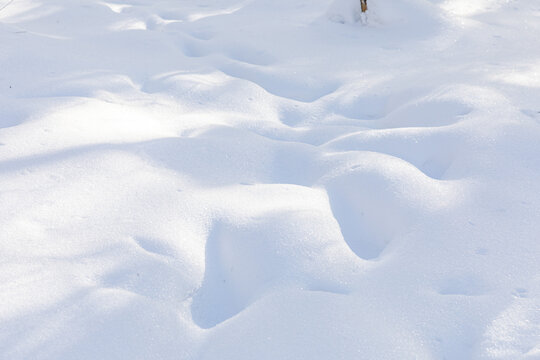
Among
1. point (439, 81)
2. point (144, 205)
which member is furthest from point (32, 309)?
point (439, 81)

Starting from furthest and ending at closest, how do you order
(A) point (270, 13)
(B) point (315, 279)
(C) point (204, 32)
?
(A) point (270, 13)
(C) point (204, 32)
(B) point (315, 279)

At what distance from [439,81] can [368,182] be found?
1.04m

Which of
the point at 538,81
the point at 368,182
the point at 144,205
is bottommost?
the point at 538,81

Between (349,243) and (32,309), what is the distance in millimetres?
948

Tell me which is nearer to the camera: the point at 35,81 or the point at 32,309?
the point at 32,309

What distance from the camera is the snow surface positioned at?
53.9 inches

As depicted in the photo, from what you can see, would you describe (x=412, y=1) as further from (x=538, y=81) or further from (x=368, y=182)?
(x=368, y=182)

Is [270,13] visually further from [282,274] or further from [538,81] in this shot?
[282,274]

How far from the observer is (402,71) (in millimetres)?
2951

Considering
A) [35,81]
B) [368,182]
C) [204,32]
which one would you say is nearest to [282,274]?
[368,182]

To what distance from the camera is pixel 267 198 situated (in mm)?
1870

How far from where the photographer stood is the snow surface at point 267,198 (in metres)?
1.37

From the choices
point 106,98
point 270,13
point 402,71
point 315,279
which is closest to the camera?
point 315,279

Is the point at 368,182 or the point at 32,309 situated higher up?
the point at 32,309
